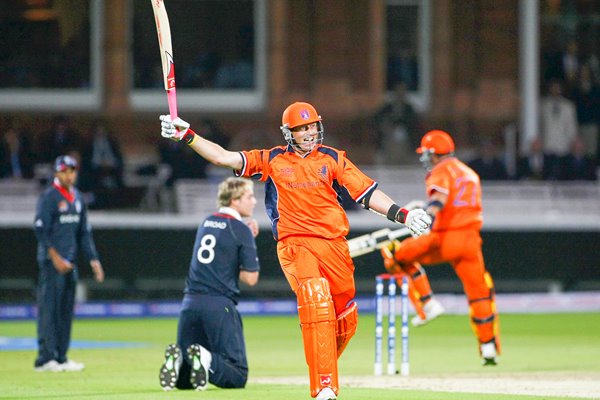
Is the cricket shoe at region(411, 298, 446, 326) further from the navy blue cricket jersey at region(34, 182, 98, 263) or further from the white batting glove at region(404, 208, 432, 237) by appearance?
the white batting glove at region(404, 208, 432, 237)

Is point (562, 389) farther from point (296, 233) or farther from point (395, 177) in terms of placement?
point (395, 177)

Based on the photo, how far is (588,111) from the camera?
83.4ft

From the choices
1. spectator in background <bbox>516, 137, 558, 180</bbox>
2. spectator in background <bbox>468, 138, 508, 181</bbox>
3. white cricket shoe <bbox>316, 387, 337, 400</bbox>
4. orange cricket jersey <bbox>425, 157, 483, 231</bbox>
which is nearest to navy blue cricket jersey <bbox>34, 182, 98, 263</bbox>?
orange cricket jersey <bbox>425, 157, 483, 231</bbox>

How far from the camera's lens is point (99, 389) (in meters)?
11.9

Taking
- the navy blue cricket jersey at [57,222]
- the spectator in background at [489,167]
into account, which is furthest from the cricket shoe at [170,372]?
the spectator in background at [489,167]

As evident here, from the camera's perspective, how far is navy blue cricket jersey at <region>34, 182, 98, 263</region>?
47.8 ft

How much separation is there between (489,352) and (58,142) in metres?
10.2

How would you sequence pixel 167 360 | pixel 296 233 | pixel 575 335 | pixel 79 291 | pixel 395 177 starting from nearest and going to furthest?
1. pixel 296 233
2. pixel 167 360
3. pixel 575 335
4. pixel 79 291
5. pixel 395 177

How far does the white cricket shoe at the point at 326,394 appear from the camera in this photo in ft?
32.3

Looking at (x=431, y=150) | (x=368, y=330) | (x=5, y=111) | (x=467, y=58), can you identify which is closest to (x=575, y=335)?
(x=368, y=330)

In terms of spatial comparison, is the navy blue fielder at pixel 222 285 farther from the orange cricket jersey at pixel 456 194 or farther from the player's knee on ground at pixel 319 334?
the orange cricket jersey at pixel 456 194

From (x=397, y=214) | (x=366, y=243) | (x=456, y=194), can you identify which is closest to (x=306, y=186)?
(x=397, y=214)

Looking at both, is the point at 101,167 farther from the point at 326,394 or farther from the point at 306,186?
the point at 326,394

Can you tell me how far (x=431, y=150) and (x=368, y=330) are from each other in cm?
→ 462
